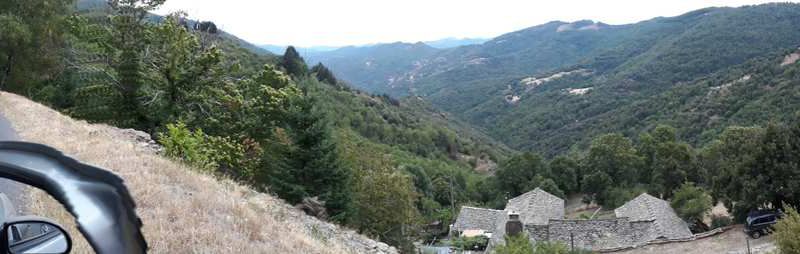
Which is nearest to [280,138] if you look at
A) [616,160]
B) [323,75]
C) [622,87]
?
[616,160]

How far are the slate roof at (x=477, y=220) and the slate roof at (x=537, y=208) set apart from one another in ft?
4.05

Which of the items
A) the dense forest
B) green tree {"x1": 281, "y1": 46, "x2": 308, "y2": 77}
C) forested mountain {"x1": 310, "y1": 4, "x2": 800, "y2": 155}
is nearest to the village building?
the dense forest

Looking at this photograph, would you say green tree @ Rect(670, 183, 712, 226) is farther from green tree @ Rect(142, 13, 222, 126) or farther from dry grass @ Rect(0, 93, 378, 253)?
Result: dry grass @ Rect(0, 93, 378, 253)

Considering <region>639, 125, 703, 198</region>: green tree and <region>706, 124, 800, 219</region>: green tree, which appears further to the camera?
<region>639, 125, 703, 198</region>: green tree

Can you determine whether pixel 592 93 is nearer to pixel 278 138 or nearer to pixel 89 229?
pixel 278 138

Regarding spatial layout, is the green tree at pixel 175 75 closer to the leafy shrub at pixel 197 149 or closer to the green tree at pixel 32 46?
the leafy shrub at pixel 197 149

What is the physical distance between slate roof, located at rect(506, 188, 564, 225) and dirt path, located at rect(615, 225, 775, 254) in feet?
24.8

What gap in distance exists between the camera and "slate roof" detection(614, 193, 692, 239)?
82.6 ft

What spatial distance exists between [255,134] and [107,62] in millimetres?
6070

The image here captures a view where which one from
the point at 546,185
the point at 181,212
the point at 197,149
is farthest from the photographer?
the point at 546,185

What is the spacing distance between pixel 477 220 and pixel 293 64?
139ft

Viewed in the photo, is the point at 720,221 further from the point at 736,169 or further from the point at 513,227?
the point at 513,227

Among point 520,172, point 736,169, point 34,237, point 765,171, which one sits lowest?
point 520,172

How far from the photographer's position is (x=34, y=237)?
1.63 meters
